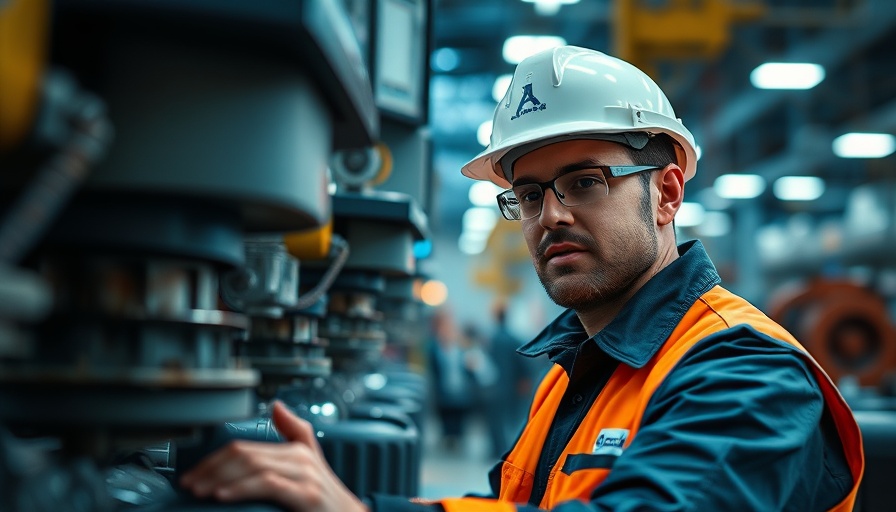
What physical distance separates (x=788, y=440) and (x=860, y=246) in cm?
741

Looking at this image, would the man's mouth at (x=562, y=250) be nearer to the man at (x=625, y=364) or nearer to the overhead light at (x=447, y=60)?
the man at (x=625, y=364)

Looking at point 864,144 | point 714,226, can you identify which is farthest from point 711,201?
point 864,144

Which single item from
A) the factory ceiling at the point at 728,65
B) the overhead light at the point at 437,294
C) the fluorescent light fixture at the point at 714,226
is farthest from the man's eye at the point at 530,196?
the overhead light at the point at 437,294

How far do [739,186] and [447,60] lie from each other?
4226 mm

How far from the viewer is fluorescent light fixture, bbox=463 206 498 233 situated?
557 inches

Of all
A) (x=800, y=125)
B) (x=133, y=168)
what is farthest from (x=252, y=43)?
(x=800, y=125)

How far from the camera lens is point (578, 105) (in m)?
1.25

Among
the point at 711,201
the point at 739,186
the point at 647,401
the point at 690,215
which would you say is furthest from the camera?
the point at 690,215

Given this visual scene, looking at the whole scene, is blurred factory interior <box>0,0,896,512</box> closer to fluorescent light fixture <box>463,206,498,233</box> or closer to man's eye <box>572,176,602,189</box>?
man's eye <box>572,176,602,189</box>

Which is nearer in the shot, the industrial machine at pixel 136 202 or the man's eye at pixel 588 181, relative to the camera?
the industrial machine at pixel 136 202

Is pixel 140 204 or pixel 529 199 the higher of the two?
pixel 529 199

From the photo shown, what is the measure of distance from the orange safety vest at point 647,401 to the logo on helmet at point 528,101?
14.2 inches

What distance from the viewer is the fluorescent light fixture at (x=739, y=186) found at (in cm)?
1005

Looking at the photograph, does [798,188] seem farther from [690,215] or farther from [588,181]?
[588,181]
